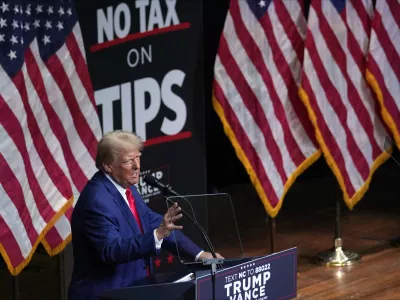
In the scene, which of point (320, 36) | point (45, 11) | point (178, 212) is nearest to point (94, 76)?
point (45, 11)

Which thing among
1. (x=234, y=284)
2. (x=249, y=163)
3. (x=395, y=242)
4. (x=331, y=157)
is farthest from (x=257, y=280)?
(x=395, y=242)

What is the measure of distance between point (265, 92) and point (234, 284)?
118 inches

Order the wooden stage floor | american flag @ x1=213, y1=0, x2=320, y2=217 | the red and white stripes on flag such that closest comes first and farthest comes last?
the red and white stripes on flag < american flag @ x1=213, y1=0, x2=320, y2=217 < the wooden stage floor

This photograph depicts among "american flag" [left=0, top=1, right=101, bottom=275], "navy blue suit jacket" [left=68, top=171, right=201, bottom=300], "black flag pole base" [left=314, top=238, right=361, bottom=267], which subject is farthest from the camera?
"black flag pole base" [left=314, top=238, right=361, bottom=267]

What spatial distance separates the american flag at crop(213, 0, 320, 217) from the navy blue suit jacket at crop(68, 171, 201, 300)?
2469 millimetres

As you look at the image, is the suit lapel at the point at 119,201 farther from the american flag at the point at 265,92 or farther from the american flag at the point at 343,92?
the american flag at the point at 343,92

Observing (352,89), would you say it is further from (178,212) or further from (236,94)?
(178,212)

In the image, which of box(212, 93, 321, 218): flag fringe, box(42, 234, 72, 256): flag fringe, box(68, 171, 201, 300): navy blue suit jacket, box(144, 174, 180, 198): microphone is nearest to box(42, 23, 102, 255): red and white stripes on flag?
box(42, 234, 72, 256): flag fringe

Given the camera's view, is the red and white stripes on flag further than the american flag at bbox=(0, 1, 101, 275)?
Yes

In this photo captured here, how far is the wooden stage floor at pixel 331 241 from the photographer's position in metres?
6.90

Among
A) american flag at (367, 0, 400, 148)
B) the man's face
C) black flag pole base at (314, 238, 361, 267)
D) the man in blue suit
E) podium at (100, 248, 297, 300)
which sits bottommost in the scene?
black flag pole base at (314, 238, 361, 267)

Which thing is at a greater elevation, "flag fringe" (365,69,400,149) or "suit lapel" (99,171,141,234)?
"flag fringe" (365,69,400,149)

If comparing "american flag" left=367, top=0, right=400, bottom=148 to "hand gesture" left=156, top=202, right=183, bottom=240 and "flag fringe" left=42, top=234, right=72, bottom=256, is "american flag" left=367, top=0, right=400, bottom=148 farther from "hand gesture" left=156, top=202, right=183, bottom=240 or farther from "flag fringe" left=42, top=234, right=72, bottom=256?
"hand gesture" left=156, top=202, right=183, bottom=240

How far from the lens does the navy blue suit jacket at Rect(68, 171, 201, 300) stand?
4180mm
